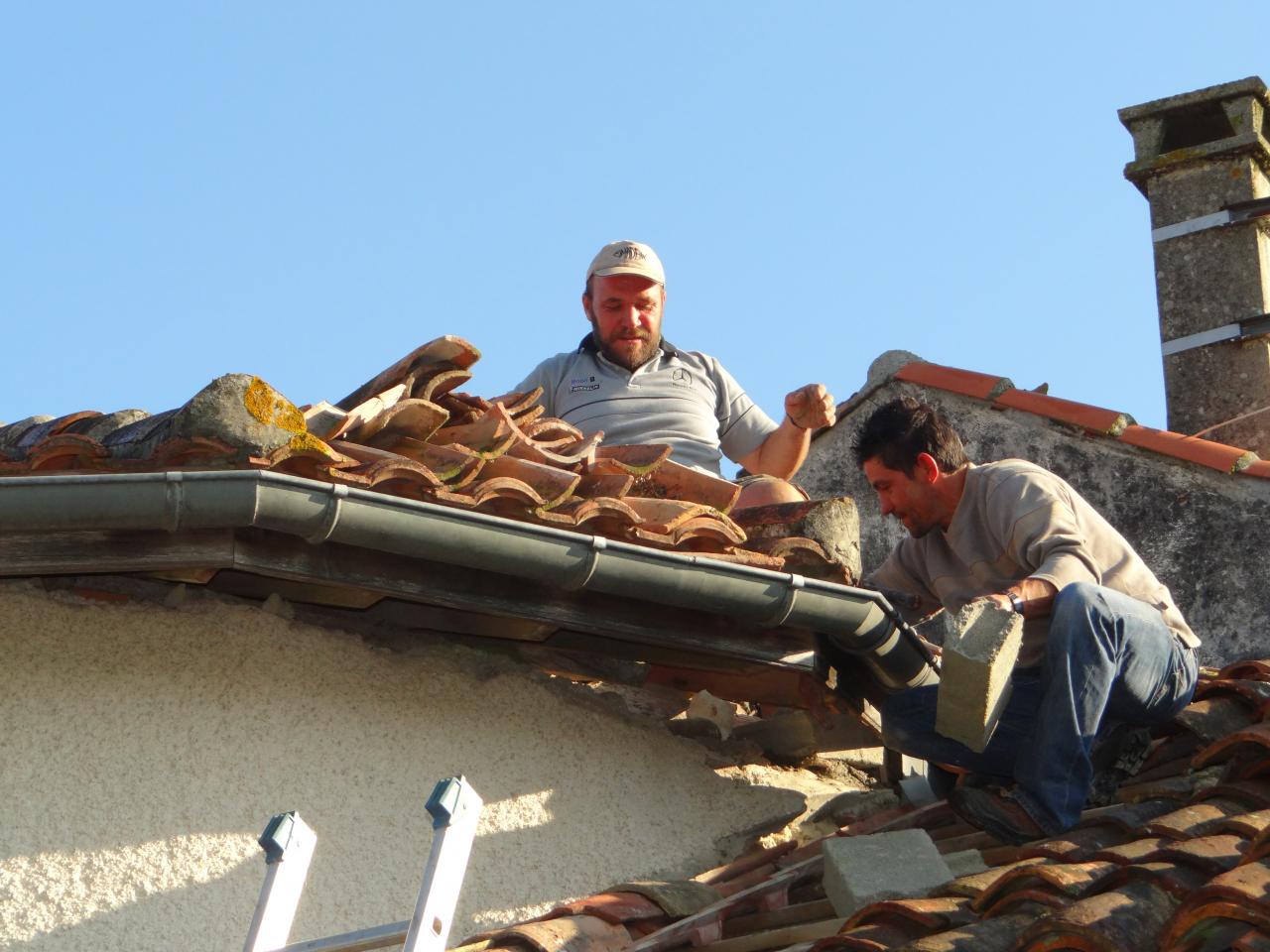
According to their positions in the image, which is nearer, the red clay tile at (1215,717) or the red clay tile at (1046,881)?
the red clay tile at (1046,881)

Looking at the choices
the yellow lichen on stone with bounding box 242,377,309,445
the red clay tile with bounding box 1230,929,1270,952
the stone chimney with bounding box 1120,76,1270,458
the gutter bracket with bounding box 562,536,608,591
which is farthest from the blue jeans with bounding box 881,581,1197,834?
the stone chimney with bounding box 1120,76,1270,458

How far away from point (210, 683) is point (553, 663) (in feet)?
3.21

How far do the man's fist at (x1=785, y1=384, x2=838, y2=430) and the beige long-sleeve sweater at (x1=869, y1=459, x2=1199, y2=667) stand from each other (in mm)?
601

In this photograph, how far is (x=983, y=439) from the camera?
28.5 ft

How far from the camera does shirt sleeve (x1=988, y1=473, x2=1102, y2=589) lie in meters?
4.99

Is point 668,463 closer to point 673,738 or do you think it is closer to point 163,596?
point 673,738

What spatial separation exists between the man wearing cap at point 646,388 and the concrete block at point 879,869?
2062 millimetres

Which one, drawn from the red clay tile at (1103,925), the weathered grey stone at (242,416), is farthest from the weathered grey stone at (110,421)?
the red clay tile at (1103,925)

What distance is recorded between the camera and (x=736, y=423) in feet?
21.8

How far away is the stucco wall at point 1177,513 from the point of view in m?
7.66

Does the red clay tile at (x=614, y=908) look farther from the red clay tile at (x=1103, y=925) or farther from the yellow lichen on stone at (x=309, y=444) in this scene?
the red clay tile at (x=1103, y=925)

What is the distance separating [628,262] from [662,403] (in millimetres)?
489

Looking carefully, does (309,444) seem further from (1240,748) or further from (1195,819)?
(1240,748)

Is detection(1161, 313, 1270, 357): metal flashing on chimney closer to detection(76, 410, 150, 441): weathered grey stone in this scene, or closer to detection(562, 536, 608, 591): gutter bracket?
detection(562, 536, 608, 591): gutter bracket
